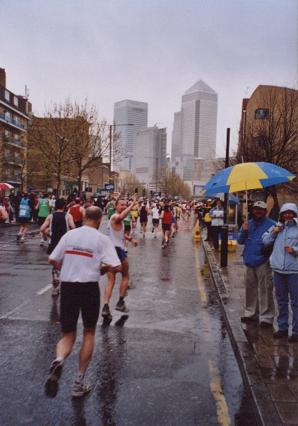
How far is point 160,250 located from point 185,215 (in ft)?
116

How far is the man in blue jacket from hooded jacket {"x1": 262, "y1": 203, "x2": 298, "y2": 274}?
405 mm

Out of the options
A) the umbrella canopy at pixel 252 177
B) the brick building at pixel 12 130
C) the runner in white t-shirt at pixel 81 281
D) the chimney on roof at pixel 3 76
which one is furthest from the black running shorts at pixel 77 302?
the chimney on roof at pixel 3 76

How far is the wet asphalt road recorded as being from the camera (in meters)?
4.14

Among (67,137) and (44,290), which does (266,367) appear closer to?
(44,290)

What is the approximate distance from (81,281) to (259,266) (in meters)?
3.17

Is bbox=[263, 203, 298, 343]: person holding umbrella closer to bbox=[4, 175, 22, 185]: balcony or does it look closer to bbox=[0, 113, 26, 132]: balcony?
bbox=[0, 113, 26, 132]: balcony

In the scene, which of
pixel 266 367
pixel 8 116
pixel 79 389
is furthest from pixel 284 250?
pixel 8 116

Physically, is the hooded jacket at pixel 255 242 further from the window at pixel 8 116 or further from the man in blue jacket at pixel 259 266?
the window at pixel 8 116

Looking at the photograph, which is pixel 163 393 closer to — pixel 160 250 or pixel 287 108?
pixel 160 250

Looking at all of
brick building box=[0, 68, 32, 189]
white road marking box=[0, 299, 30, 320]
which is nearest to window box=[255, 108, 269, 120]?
white road marking box=[0, 299, 30, 320]

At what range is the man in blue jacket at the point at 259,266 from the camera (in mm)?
6758

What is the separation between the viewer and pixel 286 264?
618cm

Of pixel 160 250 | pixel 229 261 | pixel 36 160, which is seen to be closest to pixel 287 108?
pixel 160 250

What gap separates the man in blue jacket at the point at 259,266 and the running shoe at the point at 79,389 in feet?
9.97
